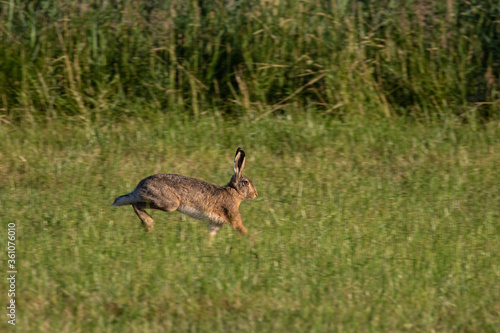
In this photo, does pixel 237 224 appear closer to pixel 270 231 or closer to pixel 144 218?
pixel 270 231

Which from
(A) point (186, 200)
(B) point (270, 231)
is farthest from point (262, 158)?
(A) point (186, 200)

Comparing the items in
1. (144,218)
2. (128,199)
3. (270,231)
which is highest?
(128,199)

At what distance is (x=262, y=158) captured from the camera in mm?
7406

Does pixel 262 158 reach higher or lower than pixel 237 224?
lower

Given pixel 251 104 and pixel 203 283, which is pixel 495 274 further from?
pixel 251 104

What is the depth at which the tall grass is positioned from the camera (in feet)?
27.4

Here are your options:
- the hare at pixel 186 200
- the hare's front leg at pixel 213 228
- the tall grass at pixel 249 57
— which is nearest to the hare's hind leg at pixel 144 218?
the hare at pixel 186 200

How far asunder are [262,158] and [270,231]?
1875 mm

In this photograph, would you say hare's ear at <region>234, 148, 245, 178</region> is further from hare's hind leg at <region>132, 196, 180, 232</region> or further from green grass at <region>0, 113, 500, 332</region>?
hare's hind leg at <region>132, 196, 180, 232</region>

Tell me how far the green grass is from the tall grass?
1.34ft

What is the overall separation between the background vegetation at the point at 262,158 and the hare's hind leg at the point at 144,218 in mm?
69

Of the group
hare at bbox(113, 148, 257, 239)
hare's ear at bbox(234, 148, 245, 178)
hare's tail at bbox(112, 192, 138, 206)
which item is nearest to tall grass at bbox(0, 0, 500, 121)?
hare's ear at bbox(234, 148, 245, 178)

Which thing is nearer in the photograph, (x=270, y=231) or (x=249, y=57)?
(x=270, y=231)

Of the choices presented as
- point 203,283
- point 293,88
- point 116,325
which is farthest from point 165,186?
point 293,88
